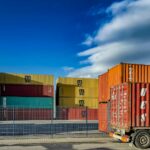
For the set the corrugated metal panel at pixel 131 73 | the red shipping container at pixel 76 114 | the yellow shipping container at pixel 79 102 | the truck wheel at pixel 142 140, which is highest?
the corrugated metal panel at pixel 131 73

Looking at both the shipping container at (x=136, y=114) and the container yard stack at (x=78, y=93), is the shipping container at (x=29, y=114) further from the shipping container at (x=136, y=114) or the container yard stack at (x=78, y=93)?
the container yard stack at (x=78, y=93)

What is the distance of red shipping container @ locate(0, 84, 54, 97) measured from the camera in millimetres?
63250

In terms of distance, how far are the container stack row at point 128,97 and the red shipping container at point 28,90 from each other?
43.9 metres

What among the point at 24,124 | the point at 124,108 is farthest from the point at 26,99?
the point at 124,108

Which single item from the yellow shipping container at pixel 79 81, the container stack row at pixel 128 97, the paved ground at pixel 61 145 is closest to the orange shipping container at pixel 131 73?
the container stack row at pixel 128 97

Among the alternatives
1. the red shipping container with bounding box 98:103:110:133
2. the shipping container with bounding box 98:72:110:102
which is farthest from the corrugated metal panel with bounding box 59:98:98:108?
the red shipping container with bounding box 98:103:110:133

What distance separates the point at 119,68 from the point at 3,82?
153 ft

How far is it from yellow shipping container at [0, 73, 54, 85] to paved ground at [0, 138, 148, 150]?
45.8m

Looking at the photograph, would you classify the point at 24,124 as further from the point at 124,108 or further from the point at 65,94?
the point at 65,94

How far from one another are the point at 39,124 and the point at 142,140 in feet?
44.6

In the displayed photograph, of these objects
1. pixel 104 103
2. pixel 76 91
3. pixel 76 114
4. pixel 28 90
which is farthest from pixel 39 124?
pixel 76 91

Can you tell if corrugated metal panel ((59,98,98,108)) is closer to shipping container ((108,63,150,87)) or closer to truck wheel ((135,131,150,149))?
shipping container ((108,63,150,87))

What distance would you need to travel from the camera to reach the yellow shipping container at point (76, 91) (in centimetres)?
6862

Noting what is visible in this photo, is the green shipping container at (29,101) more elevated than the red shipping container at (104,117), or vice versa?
the red shipping container at (104,117)
